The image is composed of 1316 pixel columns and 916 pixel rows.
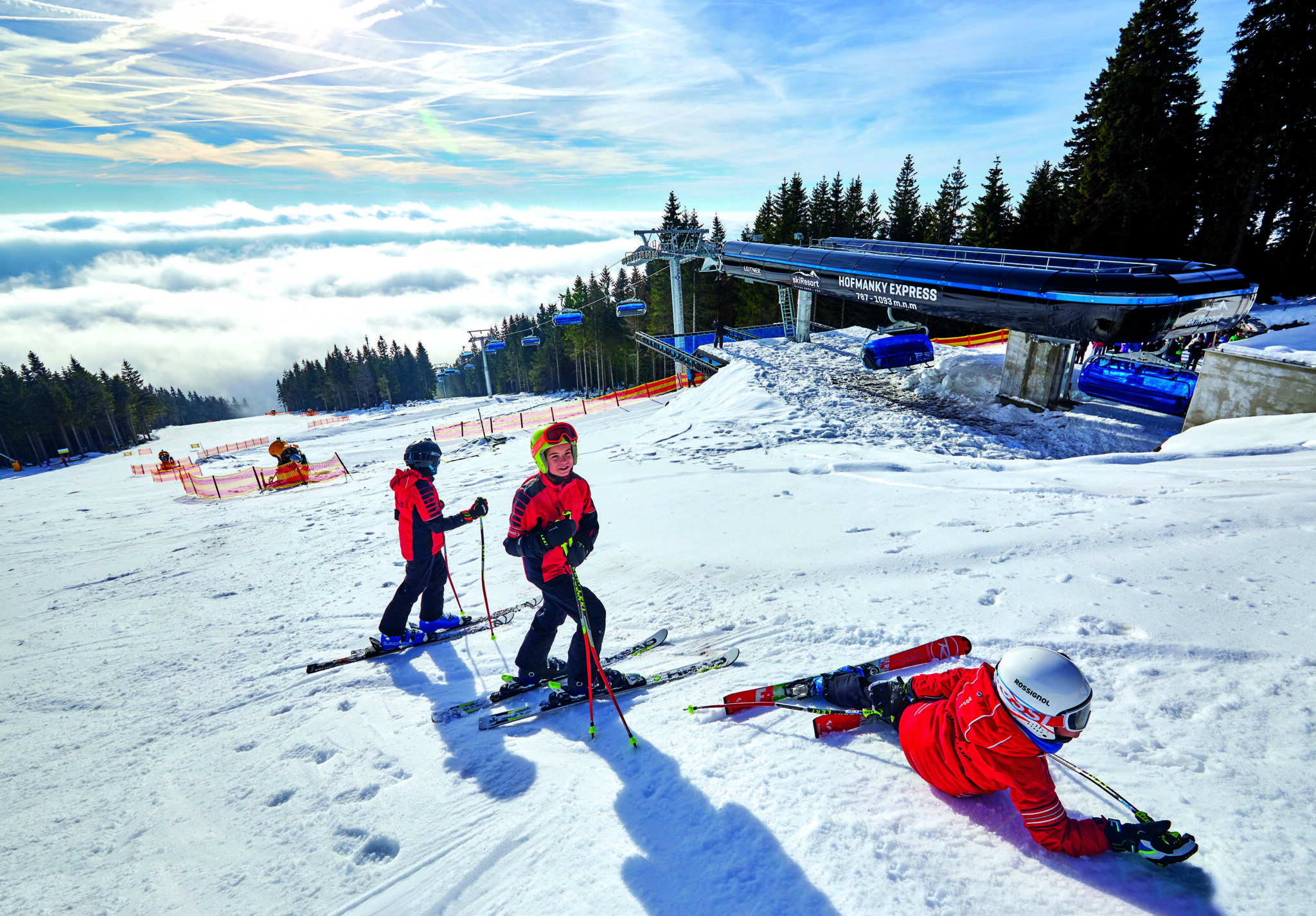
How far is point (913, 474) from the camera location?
8.67 m

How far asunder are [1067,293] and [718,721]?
13432 mm

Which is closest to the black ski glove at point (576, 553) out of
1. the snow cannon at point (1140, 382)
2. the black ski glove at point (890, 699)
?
the black ski glove at point (890, 699)

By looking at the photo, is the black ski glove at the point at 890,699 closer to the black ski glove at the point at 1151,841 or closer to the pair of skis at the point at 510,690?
the black ski glove at the point at 1151,841

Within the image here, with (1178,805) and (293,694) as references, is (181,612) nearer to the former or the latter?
(293,694)

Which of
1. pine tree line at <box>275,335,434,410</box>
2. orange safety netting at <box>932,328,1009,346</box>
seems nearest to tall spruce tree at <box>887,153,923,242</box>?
orange safety netting at <box>932,328,1009,346</box>

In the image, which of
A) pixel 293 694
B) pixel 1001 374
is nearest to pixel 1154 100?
pixel 1001 374

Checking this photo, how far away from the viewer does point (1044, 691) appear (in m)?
2.33

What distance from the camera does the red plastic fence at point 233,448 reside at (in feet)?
146

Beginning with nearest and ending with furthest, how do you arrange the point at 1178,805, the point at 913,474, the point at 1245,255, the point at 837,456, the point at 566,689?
the point at 1178,805
the point at 566,689
the point at 913,474
the point at 837,456
the point at 1245,255

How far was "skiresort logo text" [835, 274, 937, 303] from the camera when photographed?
581 inches

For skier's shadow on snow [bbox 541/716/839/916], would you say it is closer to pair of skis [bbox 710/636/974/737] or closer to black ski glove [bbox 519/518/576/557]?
pair of skis [bbox 710/636/974/737]

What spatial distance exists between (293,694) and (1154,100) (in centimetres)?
3970

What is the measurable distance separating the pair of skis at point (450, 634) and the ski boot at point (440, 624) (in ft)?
0.07

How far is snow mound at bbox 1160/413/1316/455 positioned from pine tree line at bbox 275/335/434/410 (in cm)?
9453
